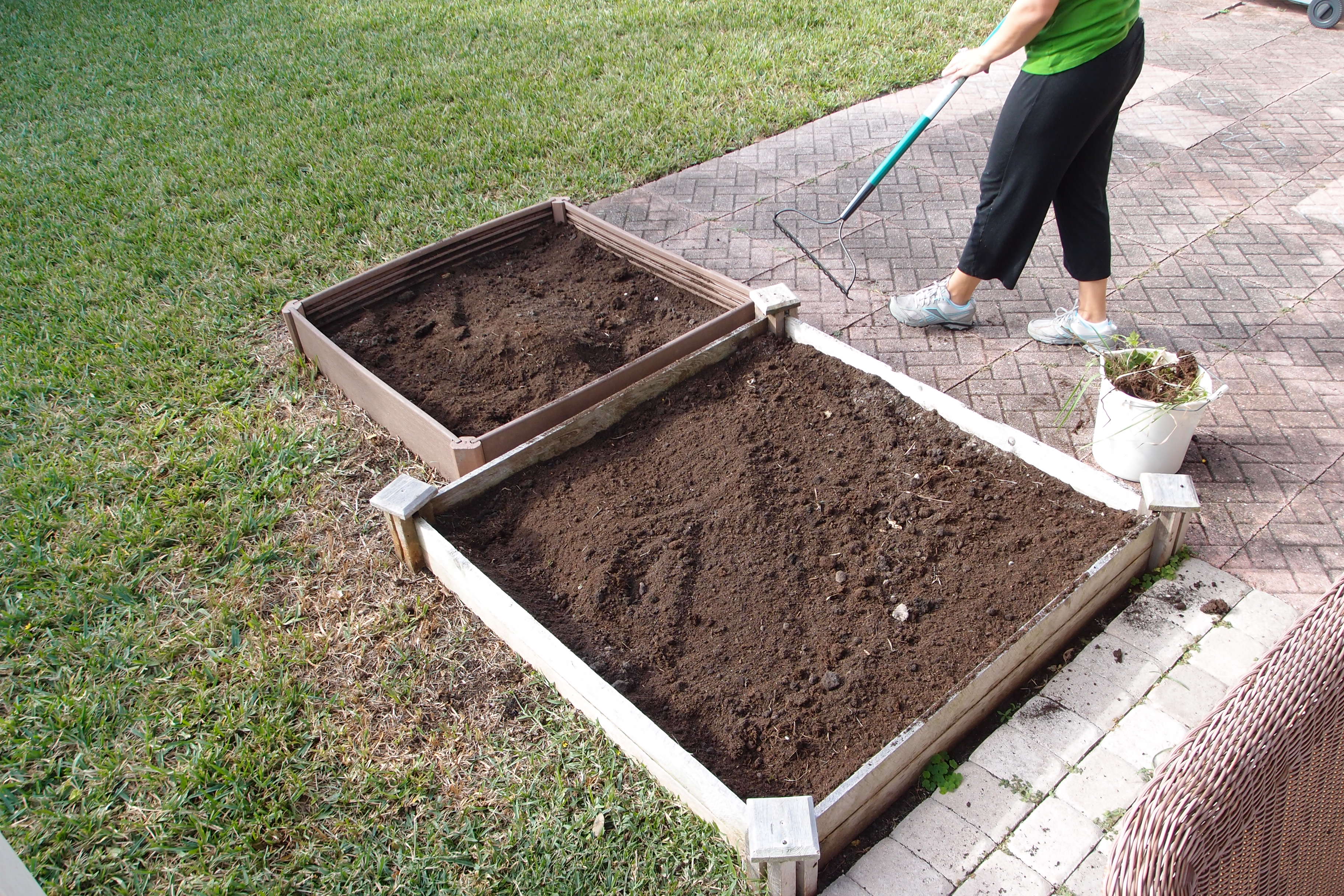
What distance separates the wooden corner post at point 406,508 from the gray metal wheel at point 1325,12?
28.2ft

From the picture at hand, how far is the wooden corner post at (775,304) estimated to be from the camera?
3.96 metres

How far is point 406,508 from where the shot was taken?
3.08m

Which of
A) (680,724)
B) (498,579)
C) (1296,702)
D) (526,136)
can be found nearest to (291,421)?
(498,579)

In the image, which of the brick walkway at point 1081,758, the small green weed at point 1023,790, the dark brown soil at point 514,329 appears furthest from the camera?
the dark brown soil at point 514,329

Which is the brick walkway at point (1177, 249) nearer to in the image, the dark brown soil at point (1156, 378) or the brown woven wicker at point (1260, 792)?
the dark brown soil at point (1156, 378)

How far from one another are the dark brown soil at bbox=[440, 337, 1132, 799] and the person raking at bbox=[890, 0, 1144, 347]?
88 cm

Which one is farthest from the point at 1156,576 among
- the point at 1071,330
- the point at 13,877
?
the point at 13,877

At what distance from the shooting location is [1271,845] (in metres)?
1.24

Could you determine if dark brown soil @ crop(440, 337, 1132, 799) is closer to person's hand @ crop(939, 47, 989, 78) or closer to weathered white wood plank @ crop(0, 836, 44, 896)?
person's hand @ crop(939, 47, 989, 78)

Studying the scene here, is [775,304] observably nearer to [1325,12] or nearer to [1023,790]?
[1023,790]

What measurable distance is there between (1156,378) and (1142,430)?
201 mm

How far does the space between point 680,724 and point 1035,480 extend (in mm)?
1557

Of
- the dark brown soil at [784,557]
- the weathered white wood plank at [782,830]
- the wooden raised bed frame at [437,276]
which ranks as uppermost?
the weathered white wood plank at [782,830]

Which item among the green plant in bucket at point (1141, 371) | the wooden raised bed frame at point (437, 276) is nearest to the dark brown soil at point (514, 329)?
the wooden raised bed frame at point (437, 276)
